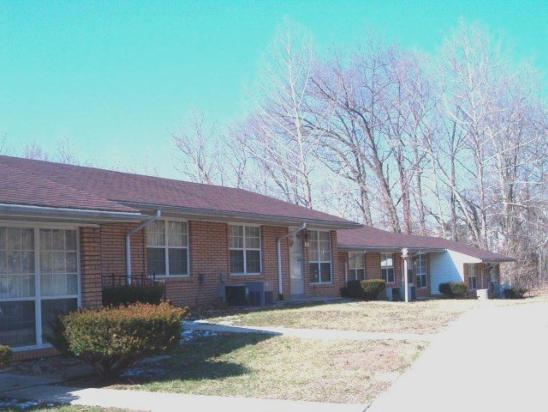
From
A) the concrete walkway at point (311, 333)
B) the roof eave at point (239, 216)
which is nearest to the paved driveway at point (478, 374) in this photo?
the concrete walkway at point (311, 333)

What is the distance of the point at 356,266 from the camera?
29.9m

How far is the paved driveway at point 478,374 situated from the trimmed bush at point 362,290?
11878 millimetres

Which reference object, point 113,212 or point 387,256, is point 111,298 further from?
point 387,256

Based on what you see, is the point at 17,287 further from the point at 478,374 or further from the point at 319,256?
the point at 319,256

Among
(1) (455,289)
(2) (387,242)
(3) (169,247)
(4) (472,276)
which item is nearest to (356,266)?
(2) (387,242)

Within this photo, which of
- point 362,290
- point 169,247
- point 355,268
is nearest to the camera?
Result: point 169,247

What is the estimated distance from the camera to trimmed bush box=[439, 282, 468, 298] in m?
34.6

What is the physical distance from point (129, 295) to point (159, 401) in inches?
243

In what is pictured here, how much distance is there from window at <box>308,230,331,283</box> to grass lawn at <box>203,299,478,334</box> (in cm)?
503

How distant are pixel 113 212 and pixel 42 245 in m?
1.31

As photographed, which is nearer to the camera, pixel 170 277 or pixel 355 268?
pixel 170 277

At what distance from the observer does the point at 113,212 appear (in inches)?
443

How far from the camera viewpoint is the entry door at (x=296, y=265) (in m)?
23.0

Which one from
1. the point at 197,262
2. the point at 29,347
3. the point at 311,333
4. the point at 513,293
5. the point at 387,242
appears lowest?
the point at 513,293
